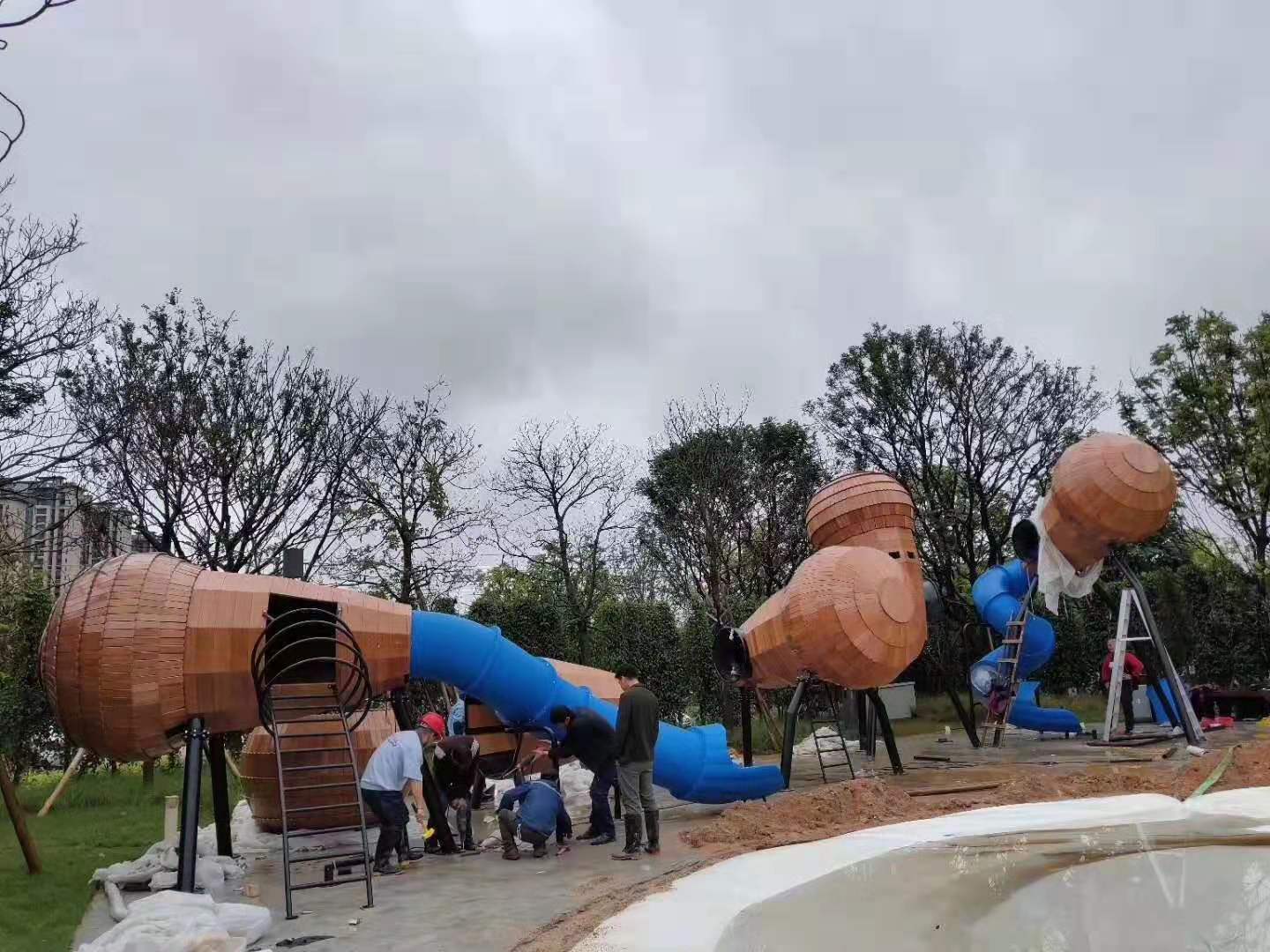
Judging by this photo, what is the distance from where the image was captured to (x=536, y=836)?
30.1ft

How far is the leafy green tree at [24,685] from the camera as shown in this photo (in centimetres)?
1595

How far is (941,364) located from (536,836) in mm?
22961

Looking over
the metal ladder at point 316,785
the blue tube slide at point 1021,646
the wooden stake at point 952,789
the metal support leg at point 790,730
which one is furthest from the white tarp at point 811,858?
the blue tube slide at point 1021,646

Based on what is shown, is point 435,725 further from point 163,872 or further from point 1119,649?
point 1119,649

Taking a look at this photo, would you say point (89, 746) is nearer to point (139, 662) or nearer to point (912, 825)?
point (139, 662)

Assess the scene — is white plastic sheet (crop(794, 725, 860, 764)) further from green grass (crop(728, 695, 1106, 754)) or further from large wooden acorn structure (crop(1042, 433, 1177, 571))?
large wooden acorn structure (crop(1042, 433, 1177, 571))

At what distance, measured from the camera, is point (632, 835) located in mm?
9008

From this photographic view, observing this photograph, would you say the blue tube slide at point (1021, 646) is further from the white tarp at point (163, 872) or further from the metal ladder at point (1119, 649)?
the white tarp at point (163, 872)

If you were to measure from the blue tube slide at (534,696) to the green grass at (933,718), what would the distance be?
8975 mm

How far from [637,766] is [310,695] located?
317cm

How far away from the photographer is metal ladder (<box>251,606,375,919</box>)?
320 inches

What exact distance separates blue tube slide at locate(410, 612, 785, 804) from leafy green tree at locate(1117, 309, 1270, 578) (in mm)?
16198

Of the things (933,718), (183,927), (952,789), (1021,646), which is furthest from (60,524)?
(933,718)

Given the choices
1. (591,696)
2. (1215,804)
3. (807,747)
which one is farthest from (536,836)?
(807,747)
